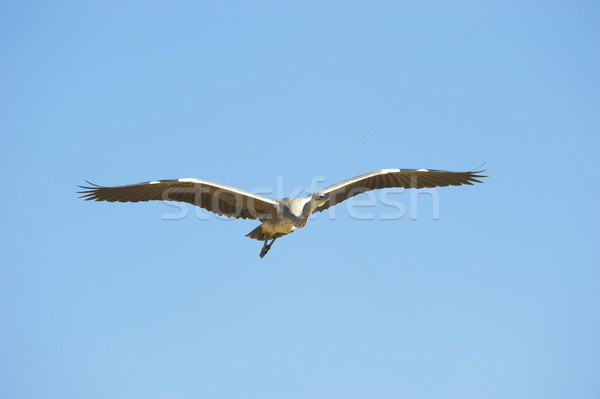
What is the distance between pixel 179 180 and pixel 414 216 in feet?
19.7

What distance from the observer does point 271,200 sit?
48.9ft

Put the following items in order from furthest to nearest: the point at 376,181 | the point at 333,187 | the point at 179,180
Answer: the point at 376,181
the point at 333,187
the point at 179,180

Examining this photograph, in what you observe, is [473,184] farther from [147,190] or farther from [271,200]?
[147,190]

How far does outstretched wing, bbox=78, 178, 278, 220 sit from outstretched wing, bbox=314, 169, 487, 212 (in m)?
1.61

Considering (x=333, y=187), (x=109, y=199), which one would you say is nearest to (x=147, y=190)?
(x=109, y=199)

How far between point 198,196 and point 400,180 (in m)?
4.99

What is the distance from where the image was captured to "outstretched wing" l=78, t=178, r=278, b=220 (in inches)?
579

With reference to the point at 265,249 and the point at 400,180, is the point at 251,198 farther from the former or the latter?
the point at 400,180

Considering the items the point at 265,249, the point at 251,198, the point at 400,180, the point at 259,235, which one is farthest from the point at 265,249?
the point at 400,180

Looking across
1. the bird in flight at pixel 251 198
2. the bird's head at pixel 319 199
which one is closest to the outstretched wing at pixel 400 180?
the bird in flight at pixel 251 198

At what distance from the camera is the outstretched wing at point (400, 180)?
1620cm

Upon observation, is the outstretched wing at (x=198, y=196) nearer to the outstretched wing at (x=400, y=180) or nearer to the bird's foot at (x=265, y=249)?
the bird's foot at (x=265, y=249)

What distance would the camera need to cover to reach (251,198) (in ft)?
48.5

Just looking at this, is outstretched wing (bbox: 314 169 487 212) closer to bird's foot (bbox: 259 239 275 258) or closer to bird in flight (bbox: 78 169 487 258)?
bird in flight (bbox: 78 169 487 258)
